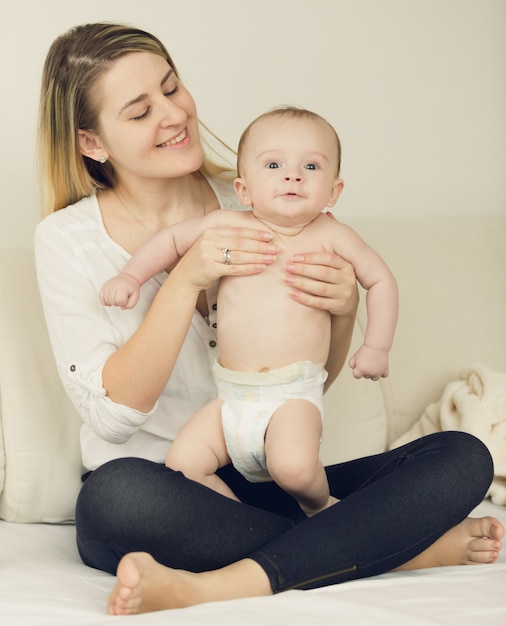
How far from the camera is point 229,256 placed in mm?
1720

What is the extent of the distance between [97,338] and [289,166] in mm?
462

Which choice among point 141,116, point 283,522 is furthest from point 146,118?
point 283,522

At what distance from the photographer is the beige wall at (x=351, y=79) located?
254cm

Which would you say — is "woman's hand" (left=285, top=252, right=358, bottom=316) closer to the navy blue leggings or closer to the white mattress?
the navy blue leggings

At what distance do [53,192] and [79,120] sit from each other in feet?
0.54

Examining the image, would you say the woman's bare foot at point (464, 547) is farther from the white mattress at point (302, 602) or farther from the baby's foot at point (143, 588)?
the baby's foot at point (143, 588)

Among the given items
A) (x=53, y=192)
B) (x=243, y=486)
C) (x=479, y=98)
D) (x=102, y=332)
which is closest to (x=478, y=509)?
(x=243, y=486)

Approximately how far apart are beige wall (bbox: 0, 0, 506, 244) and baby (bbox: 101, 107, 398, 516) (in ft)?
3.15

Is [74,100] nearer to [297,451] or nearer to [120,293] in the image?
[120,293]

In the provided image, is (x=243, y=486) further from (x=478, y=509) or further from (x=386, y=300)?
(x=478, y=509)

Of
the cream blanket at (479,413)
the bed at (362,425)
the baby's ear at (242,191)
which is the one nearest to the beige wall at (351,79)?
the bed at (362,425)

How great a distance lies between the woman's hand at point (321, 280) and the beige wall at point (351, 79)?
1.04m

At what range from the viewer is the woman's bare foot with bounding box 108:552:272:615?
1.40 meters

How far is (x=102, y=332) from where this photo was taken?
6.04 feet
